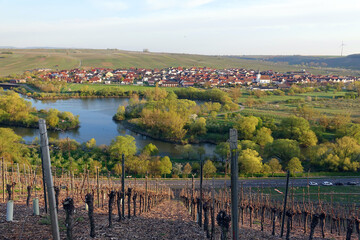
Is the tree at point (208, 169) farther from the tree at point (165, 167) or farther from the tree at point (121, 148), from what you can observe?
the tree at point (121, 148)

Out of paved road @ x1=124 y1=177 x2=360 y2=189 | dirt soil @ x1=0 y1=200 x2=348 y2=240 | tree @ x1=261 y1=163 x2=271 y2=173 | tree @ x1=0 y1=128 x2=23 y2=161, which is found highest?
dirt soil @ x1=0 y1=200 x2=348 y2=240

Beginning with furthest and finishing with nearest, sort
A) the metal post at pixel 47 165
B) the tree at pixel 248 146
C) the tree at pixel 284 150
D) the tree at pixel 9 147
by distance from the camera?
the tree at pixel 248 146, the tree at pixel 284 150, the tree at pixel 9 147, the metal post at pixel 47 165

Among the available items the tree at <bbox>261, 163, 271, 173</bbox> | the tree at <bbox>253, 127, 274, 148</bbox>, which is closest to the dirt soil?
the tree at <bbox>261, 163, 271, 173</bbox>

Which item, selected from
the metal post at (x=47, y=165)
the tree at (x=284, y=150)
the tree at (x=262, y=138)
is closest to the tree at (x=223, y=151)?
the tree at (x=284, y=150)

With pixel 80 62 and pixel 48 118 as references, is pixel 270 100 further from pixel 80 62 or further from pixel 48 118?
pixel 80 62

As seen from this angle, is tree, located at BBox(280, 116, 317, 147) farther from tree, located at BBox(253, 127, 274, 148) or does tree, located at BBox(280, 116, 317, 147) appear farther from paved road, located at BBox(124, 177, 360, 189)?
paved road, located at BBox(124, 177, 360, 189)

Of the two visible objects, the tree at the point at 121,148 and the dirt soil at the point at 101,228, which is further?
the tree at the point at 121,148

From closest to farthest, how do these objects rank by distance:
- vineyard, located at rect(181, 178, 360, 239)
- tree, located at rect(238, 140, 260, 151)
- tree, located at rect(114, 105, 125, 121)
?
vineyard, located at rect(181, 178, 360, 239) → tree, located at rect(238, 140, 260, 151) → tree, located at rect(114, 105, 125, 121)

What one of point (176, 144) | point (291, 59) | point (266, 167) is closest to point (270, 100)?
point (176, 144)

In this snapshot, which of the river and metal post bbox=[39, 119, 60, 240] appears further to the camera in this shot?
the river
